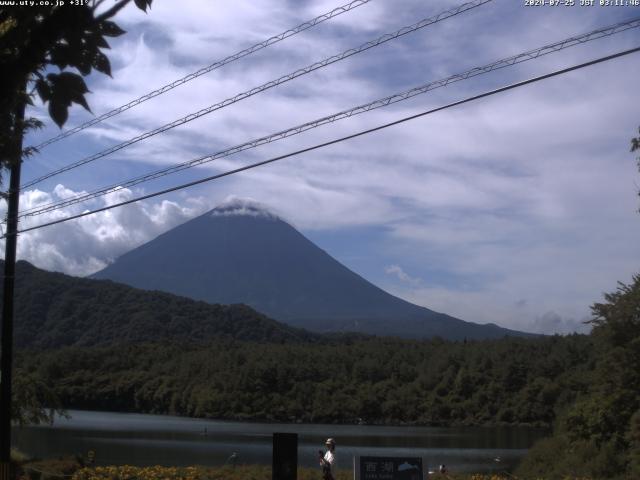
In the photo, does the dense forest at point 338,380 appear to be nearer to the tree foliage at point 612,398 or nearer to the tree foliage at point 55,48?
the tree foliage at point 612,398

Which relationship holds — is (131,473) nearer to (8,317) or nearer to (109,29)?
(8,317)

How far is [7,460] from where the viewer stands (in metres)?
18.1

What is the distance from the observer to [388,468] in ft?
44.0

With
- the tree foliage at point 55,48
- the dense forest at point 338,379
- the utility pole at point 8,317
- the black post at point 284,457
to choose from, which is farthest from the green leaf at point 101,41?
the dense forest at point 338,379

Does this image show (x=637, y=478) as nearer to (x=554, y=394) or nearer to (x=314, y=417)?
(x=554, y=394)

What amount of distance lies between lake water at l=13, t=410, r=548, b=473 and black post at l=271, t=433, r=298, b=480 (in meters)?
18.4

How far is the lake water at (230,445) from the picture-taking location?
132 feet

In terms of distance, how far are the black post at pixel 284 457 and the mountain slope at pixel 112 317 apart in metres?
146

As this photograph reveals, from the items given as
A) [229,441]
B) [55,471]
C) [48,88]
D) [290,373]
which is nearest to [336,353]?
[290,373]

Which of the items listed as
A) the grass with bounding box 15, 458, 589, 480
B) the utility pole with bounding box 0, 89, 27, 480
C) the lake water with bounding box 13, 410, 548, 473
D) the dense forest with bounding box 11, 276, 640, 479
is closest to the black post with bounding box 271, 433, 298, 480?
the grass with bounding box 15, 458, 589, 480

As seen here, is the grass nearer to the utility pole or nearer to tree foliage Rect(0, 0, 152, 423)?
the utility pole

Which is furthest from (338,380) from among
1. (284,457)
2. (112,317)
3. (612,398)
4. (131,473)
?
(284,457)

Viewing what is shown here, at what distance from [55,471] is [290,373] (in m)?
84.3

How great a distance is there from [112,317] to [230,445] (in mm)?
120784
